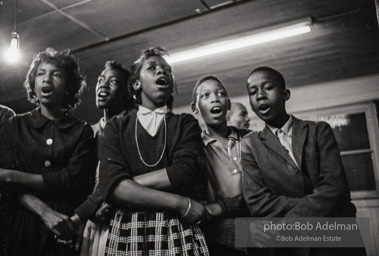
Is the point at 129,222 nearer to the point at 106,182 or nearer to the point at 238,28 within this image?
the point at 106,182

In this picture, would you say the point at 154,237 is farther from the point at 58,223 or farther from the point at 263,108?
the point at 263,108

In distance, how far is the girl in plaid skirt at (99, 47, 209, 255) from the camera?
1.39m

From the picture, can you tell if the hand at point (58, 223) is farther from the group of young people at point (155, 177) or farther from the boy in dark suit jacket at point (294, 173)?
the boy in dark suit jacket at point (294, 173)

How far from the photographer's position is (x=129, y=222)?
144cm

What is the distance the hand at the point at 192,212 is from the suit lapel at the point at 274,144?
0.45 meters

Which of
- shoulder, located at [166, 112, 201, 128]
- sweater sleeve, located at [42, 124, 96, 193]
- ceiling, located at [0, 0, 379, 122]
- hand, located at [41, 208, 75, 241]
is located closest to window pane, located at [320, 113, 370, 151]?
ceiling, located at [0, 0, 379, 122]

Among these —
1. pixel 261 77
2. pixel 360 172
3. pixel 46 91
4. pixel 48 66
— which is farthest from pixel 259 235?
pixel 360 172

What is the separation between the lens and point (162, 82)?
6.07 ft

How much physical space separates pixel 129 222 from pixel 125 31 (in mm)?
2932

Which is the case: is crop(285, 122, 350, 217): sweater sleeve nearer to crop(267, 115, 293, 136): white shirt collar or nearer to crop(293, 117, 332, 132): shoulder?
crop(293, 117, 332, 132): shoulder

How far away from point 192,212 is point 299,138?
0.60 m

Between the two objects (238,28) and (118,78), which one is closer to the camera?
(118,78)

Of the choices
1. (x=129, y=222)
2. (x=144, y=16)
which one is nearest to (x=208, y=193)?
(x=129, y=222)

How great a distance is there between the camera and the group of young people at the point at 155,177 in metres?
1.43
